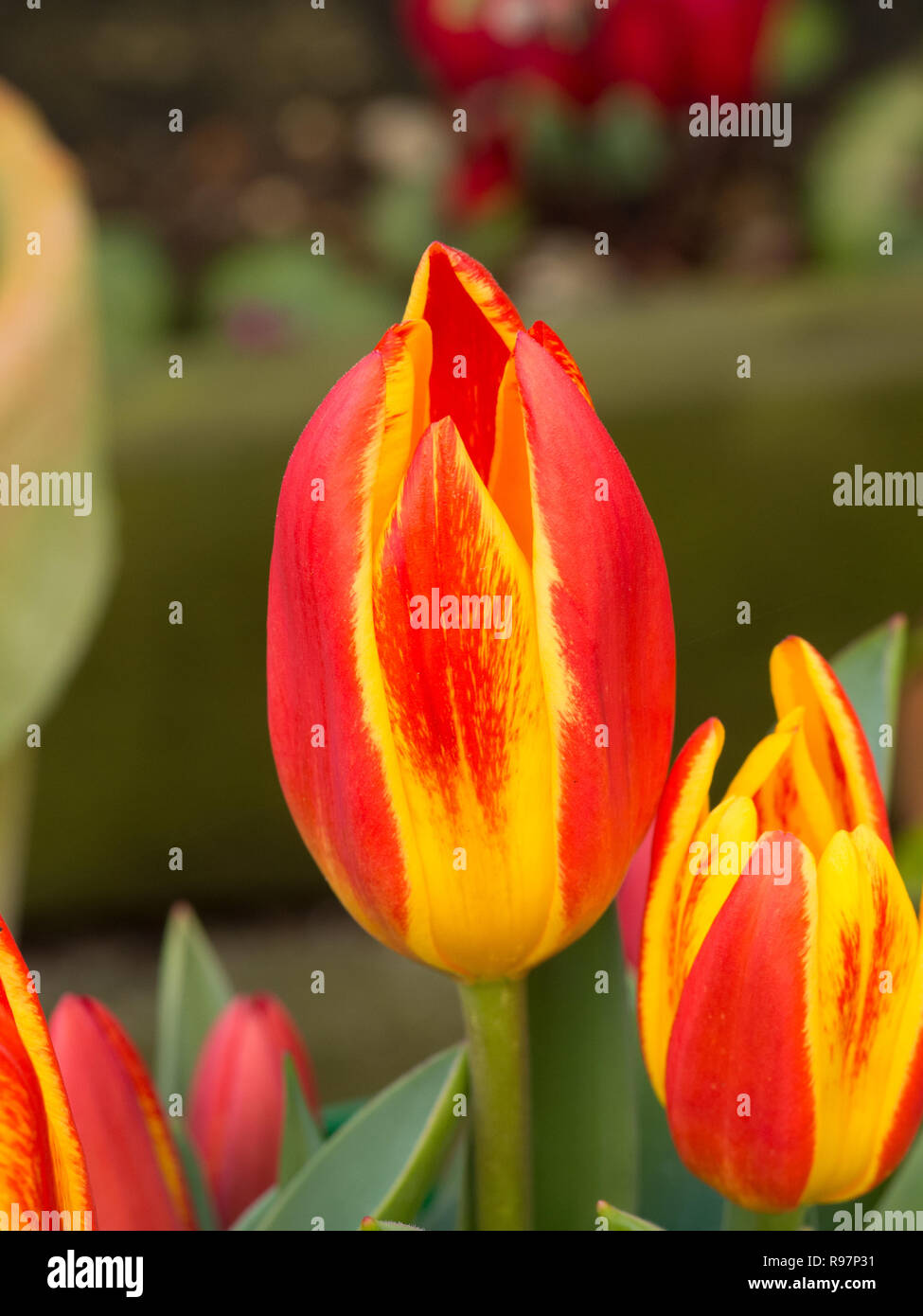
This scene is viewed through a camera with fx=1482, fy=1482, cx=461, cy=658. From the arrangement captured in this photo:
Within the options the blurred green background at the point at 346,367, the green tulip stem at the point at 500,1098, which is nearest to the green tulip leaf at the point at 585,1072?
the green tulip stem at the point at 500,1098

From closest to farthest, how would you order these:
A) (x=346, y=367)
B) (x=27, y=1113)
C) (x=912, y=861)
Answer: (x=27, y=1113), (x=912, y=861), (x=346, y=367)

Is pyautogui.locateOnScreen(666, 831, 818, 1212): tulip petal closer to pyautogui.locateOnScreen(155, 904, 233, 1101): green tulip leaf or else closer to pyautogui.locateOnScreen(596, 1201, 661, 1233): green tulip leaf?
pyautogui.locateOnScreen(596, 1201, 661, 1233): green tulip leaf

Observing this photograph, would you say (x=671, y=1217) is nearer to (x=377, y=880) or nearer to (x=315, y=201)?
(x=377, y=880)

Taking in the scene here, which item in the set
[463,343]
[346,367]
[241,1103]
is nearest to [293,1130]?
[241,1103]

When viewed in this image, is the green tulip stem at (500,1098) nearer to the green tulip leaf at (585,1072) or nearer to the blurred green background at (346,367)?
the green tulip leaf at (585,1072)

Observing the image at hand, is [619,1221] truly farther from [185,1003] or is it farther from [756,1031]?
[185,1003]

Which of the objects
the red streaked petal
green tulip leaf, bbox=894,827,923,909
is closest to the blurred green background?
green tulip leaf, bbox=894,827,923,909

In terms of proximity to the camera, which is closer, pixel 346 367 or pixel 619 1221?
pixel 619 1221
